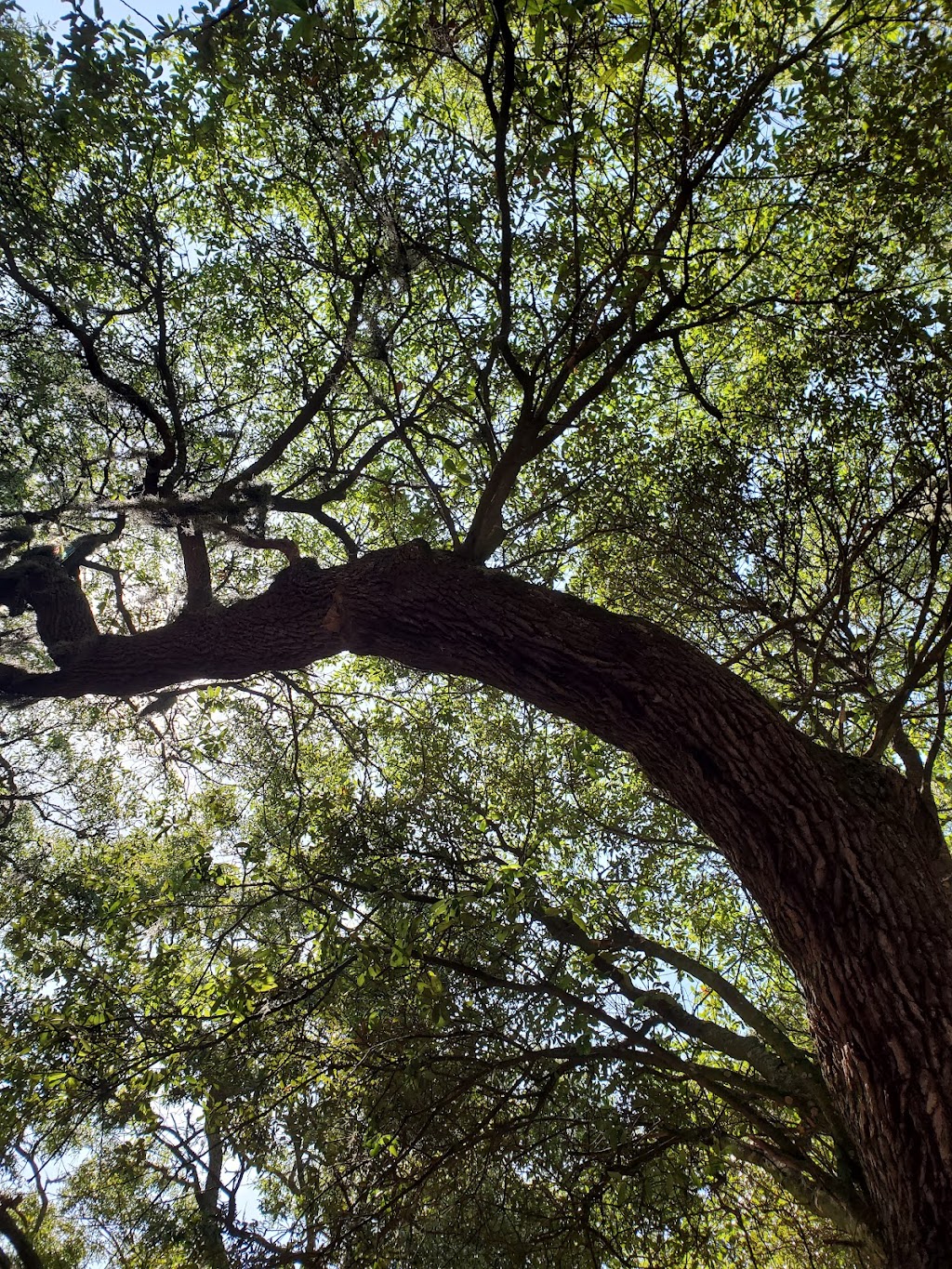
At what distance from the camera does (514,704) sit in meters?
6.71

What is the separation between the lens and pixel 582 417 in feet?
19.9

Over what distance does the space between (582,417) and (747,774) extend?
3.75 m

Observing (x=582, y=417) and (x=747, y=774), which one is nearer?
(x=747, y=774)

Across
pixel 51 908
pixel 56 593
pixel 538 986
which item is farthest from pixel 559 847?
pixel 56 593

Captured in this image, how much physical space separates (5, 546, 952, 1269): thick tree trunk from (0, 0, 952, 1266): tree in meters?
0.02

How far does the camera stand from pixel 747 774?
3.24m

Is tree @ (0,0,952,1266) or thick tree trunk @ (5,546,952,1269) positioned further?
tree @ (0,0,952,1266)

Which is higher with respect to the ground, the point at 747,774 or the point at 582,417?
the point at 582,417

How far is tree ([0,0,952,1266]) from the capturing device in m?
3.21

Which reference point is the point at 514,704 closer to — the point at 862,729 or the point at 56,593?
the point at 862,729

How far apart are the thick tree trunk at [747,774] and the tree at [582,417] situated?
17 millimetres

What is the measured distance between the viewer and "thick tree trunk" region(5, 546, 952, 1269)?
251 centimetres

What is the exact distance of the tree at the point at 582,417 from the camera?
10.5ft

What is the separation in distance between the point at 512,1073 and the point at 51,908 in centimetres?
355
